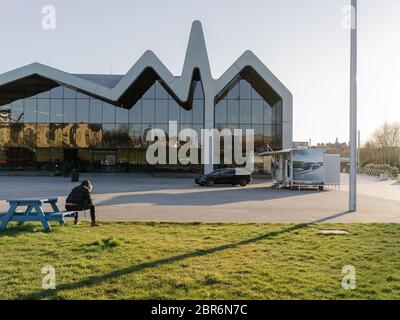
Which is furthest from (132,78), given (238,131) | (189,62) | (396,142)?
(396,142)

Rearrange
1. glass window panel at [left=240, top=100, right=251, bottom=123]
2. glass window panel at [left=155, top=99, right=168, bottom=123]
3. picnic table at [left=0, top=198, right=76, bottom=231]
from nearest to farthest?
picnic table at [left=0, top=198, right=76, bottom=231]
glass window panel at [left=240, top=100, right=251, bottom=123]
glass window panel at [left=155, top=99, right=168, bottom=123]

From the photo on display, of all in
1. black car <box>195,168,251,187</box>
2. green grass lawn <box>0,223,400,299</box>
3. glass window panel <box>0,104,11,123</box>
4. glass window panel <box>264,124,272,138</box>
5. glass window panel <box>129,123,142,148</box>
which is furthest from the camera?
glass window panel <box>0,104,11,123</box>

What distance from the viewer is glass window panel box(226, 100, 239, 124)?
37.3m

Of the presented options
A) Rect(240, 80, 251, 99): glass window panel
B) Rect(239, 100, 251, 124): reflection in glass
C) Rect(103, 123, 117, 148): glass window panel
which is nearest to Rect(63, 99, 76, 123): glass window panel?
Rect(103, 123, 117, 148): glass window panel

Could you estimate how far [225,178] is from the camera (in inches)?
1081

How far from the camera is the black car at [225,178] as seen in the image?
88.4 feet

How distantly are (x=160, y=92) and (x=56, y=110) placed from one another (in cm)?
1071

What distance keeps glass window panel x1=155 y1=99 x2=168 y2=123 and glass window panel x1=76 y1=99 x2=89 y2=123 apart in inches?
280

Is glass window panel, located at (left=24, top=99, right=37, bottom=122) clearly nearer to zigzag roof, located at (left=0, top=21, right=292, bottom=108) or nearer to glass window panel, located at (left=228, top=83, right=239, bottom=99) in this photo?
zigzag roof, located at (left=0, top=21, right=292, bottom=108)

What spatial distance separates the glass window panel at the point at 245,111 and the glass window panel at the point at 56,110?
59.2 ft

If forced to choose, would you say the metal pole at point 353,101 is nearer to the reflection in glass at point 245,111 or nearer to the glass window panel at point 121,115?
the reflection in glass at point 245,111

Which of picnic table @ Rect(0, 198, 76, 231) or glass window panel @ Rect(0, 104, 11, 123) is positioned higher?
glass window panel @ Rect(0, 104, 11, 123)

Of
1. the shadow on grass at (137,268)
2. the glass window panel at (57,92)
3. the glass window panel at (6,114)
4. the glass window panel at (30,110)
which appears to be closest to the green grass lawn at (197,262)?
the shadow on grass at (137,268)
